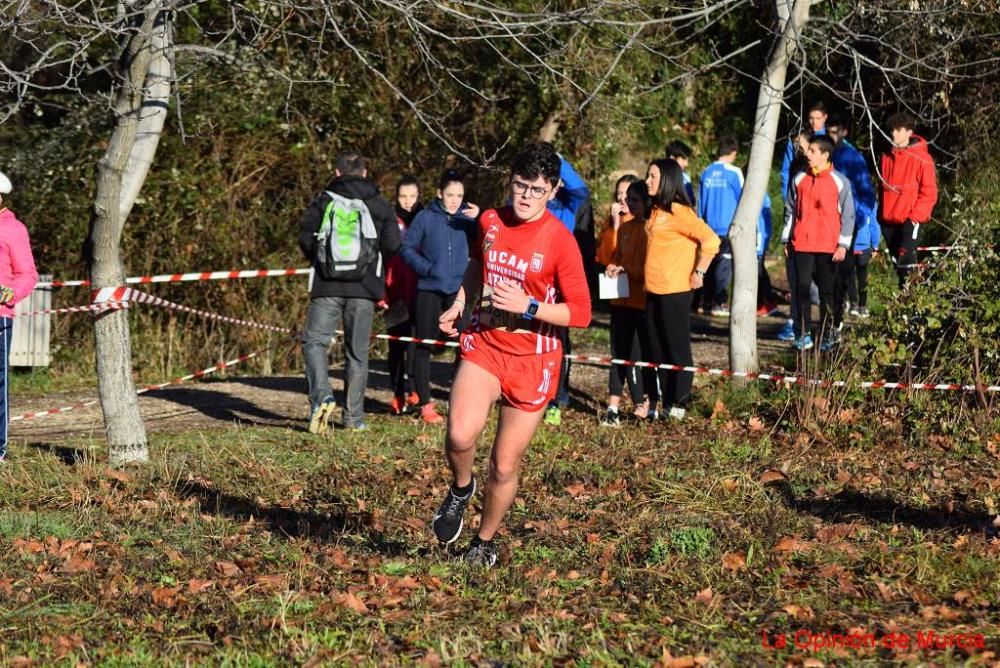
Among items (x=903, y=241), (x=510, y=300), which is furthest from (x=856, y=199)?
(x=510, y=300)

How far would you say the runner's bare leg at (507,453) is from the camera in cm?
627

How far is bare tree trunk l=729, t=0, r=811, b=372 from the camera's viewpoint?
10461 millimetres

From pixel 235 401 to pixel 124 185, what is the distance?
331cm

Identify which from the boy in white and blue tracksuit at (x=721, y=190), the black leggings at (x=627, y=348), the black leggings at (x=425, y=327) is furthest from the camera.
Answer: the boy in white and blue tracksuit at (x=721, y=190)

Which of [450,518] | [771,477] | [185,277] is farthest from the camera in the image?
[185,277]

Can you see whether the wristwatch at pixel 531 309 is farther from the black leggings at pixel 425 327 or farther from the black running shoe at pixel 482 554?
the black leggings at pixel 425 327

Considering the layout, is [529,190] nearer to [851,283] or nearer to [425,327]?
[425,327]

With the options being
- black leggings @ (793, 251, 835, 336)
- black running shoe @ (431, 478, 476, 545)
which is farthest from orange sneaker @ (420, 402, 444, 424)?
black running shoe @ (431, 478, 476, 545)

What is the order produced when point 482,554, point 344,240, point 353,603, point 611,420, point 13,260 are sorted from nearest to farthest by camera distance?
point 353,603 → point 482,554 → point 13,260 → point 344,240 → point 611,420

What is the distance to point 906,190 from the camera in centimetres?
1285

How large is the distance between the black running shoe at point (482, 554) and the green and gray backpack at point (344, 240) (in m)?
3.58

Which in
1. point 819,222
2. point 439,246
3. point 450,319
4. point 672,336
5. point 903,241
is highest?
point 819,222

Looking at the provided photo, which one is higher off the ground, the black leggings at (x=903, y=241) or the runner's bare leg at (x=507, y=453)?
the black leggings at (x=903, y=241)

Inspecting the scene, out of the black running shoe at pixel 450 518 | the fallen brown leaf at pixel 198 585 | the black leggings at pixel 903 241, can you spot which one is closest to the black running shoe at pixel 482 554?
the black running shoe at pixel 450 518
